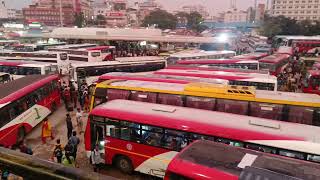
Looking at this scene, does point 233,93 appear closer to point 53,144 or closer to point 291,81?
point 53,144

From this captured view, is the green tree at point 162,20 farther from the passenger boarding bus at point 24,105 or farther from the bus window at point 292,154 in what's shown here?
the bus window at point 292,154

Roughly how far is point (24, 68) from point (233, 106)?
17884 millimetres

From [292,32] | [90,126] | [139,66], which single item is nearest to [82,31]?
[139,66]

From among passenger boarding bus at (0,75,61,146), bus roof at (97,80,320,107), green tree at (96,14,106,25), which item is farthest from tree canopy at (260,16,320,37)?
green tree at (96,14,106,25)

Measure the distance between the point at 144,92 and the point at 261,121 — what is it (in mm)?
5539

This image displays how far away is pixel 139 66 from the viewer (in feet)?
80.9

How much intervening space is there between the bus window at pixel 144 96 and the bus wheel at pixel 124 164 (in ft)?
10.9

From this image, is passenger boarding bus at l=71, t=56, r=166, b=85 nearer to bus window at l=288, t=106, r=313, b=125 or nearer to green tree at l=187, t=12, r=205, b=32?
bus window at l=288, t=106, r=313, b=125

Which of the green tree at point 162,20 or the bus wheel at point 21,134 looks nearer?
the bus wheel at point 21,134

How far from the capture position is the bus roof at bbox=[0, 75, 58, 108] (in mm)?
12587

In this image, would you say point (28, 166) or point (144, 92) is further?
point (144, 92)

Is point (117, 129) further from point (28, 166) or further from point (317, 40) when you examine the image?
point (317, 40)

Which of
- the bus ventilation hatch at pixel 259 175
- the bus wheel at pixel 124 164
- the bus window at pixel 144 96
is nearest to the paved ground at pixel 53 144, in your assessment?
the bus wheel at pixel 124 164

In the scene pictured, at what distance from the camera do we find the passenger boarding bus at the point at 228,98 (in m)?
10.7
